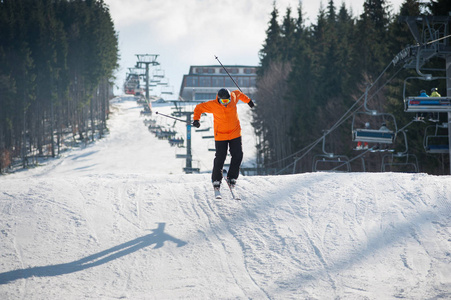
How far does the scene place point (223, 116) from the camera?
24.4 feet

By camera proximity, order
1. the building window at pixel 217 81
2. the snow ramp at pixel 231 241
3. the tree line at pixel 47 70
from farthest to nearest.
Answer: the building window at pixel 217 81 < the tree line at pixel 47 70 < the snow ramp at pixel 231 241

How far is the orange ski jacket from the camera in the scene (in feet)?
24.1

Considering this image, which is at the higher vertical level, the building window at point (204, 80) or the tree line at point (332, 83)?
the building window at point (204, 80)

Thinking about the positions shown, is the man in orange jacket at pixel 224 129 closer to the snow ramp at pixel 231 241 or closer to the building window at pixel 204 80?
the snow ramp at pixel 231 241

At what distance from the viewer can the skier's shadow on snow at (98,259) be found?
477 centimetres

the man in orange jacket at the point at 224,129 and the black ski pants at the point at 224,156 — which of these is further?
the black ski pants at the point at 224,156

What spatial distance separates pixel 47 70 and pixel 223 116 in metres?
41.5

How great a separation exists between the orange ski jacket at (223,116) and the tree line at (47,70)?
33.3 metres

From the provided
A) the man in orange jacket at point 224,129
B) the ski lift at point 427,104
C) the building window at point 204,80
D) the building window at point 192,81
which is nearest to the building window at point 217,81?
the building window at point 204,80

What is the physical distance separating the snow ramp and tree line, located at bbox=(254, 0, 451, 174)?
44.8 feet

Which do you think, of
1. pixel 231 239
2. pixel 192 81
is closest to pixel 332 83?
pixel 231 239

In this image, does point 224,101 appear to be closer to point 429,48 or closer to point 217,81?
point 429,48

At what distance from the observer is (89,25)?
5028 cm

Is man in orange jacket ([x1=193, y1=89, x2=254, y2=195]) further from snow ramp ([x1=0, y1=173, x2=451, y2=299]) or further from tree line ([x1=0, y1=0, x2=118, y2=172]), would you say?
tree line ([x1=0, y1=0, x2=118, y2=172])
